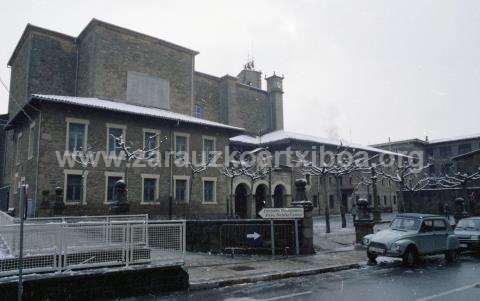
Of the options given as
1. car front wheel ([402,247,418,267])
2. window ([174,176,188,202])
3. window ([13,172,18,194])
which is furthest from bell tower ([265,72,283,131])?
car front wheel ([402,247,418,267])

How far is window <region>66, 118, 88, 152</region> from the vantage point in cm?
2347

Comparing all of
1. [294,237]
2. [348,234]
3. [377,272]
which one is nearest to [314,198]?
[348,234]

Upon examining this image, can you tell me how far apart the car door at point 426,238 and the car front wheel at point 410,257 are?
230 mm

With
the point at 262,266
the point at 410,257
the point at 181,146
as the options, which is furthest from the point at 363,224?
the point at 181,146

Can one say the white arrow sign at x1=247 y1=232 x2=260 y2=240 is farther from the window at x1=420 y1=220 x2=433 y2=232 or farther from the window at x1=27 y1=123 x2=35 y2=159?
the window at x1=27 y1=123 x2=35 y2=159

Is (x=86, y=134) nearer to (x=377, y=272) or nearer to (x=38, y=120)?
(x=38, y=120)

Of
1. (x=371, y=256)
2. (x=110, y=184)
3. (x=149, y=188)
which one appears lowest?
(x=371, y=256)

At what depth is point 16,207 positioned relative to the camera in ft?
85.3

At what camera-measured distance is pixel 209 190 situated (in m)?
30.6

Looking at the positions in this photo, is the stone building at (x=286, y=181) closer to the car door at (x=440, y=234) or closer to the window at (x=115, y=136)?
the window at (x=115, y=136)

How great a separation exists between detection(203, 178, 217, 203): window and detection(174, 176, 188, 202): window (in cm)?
180

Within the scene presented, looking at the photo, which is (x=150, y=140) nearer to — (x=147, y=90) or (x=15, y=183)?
(x=147, y=90)

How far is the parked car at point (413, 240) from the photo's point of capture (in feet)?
39.7

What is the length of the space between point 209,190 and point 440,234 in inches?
785
